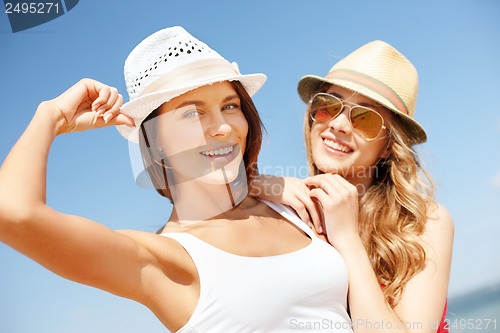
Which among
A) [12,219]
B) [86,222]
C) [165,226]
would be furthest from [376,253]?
[12,219]

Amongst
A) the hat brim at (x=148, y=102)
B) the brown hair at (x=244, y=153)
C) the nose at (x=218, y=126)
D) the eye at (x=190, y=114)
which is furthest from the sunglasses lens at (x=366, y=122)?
the eye at (x=190, y=114)

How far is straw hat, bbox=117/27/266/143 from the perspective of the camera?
302 centimetres

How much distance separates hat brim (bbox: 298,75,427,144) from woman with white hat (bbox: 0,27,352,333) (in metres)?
0.81

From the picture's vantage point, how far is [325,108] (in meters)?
4.07

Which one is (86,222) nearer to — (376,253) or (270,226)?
(270,226)

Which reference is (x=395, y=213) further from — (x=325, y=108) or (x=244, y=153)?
(x=244, y=153)

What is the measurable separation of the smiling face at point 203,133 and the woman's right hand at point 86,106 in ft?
1.10

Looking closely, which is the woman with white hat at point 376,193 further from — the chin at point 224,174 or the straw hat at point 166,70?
the straw hat at point 166,70

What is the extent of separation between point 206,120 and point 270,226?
0.77 metres

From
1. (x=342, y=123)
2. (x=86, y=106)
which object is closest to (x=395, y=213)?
(x=342, y=123)

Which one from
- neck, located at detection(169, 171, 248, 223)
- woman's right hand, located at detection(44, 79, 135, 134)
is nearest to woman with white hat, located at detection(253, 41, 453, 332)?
neck, located at detection(169, 171, 248, 223)

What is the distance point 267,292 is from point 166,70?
4.26 feet

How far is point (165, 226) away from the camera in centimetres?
323

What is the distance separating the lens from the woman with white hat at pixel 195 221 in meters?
2.37
